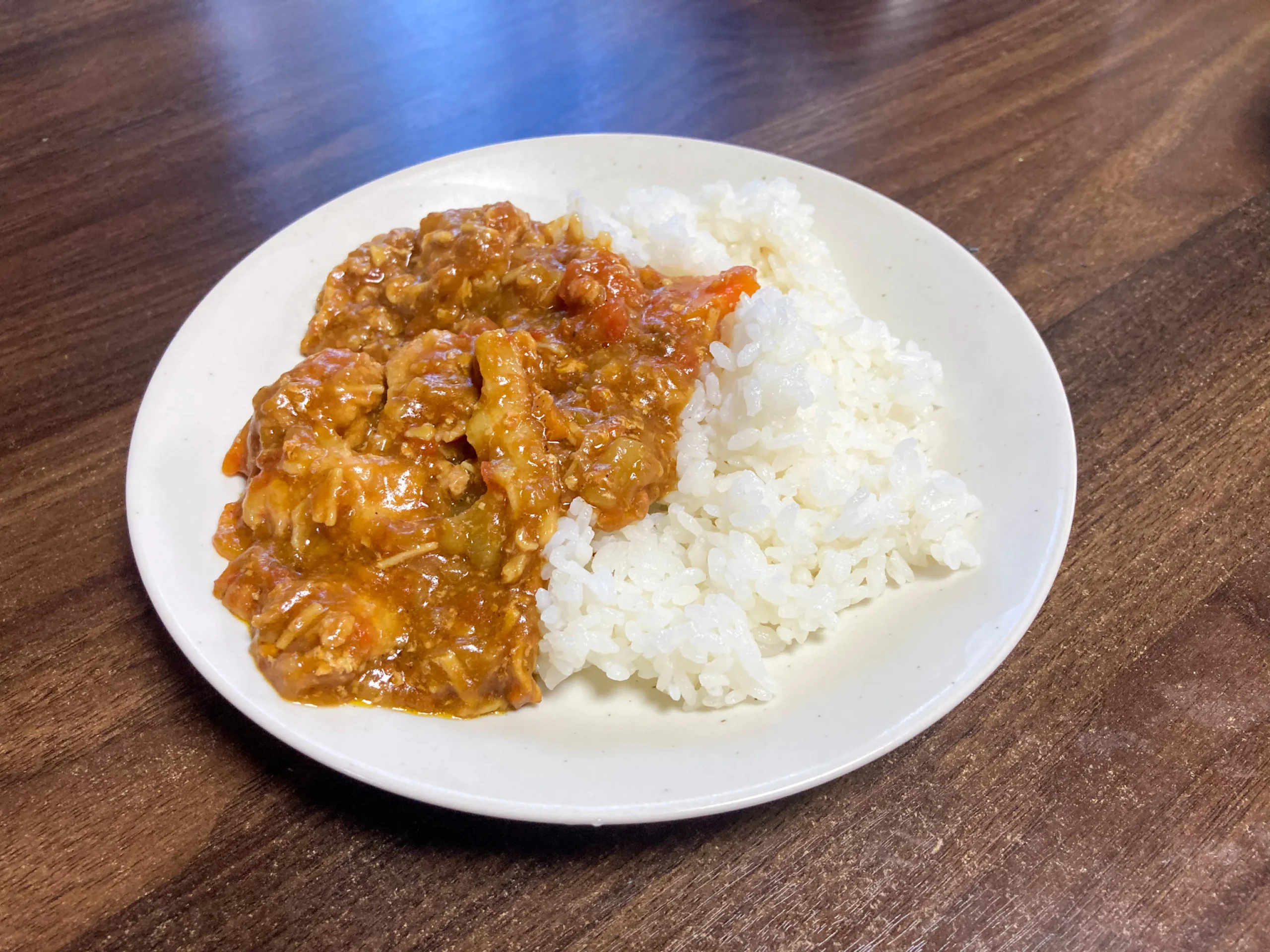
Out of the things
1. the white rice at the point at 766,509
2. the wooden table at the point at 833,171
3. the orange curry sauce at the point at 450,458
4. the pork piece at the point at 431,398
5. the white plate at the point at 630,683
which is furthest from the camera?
the pork piece at the point at 431,398

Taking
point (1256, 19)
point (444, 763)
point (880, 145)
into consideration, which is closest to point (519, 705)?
point (444, 763)

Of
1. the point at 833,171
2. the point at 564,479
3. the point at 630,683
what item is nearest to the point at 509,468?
the point at 564,479

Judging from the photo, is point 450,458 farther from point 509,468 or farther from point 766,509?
point 766,509

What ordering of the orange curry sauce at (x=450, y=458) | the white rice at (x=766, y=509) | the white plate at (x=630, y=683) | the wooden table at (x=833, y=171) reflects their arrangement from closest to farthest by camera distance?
1. the white plate at (x=630, y=683)
2. the wooden table at (x=833, y=171)
3. the orange curry sauce at (x=450, y=458)
4. the white rice at (x=766, y=509)

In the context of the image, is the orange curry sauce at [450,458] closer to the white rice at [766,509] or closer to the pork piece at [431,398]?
the pork piece at [431,398]

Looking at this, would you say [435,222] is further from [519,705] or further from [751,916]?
[751,916]

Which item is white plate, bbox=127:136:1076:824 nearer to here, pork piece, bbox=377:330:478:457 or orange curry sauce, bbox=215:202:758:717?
orange curry sauce, bbox=215:202:758:717

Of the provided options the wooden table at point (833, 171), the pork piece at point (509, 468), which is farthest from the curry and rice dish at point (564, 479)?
the wooden table at point (833, 171)
